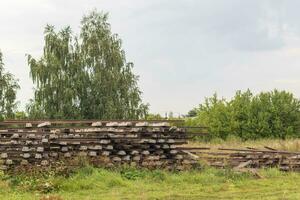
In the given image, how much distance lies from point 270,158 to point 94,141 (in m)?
6.23

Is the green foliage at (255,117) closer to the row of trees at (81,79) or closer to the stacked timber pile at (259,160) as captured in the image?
the row of trees at (81,79)

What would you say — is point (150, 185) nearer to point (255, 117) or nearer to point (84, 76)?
point (84, 76)

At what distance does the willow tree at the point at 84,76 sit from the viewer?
3659cm

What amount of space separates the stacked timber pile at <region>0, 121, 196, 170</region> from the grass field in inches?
33.8

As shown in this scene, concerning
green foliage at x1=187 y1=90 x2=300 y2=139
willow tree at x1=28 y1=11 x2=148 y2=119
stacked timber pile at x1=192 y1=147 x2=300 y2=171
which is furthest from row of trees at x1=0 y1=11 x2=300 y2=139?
stacked timber pile at x1=192 y1=147 x2=300 y2=171

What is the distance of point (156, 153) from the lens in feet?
55.8

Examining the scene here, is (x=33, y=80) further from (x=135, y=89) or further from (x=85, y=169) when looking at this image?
(x=85, y=169)

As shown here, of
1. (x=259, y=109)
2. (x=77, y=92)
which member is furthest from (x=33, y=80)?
(x=259, y=109)

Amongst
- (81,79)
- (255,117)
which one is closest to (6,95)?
(81,79)

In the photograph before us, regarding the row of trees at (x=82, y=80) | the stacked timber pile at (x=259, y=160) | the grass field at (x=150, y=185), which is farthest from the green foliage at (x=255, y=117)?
the grass field at (x=150, y=185)

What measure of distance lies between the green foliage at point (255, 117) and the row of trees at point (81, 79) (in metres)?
9.07

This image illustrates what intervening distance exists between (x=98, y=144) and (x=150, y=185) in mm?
3008

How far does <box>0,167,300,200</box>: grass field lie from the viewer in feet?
40.2

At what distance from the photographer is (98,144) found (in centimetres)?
1631
